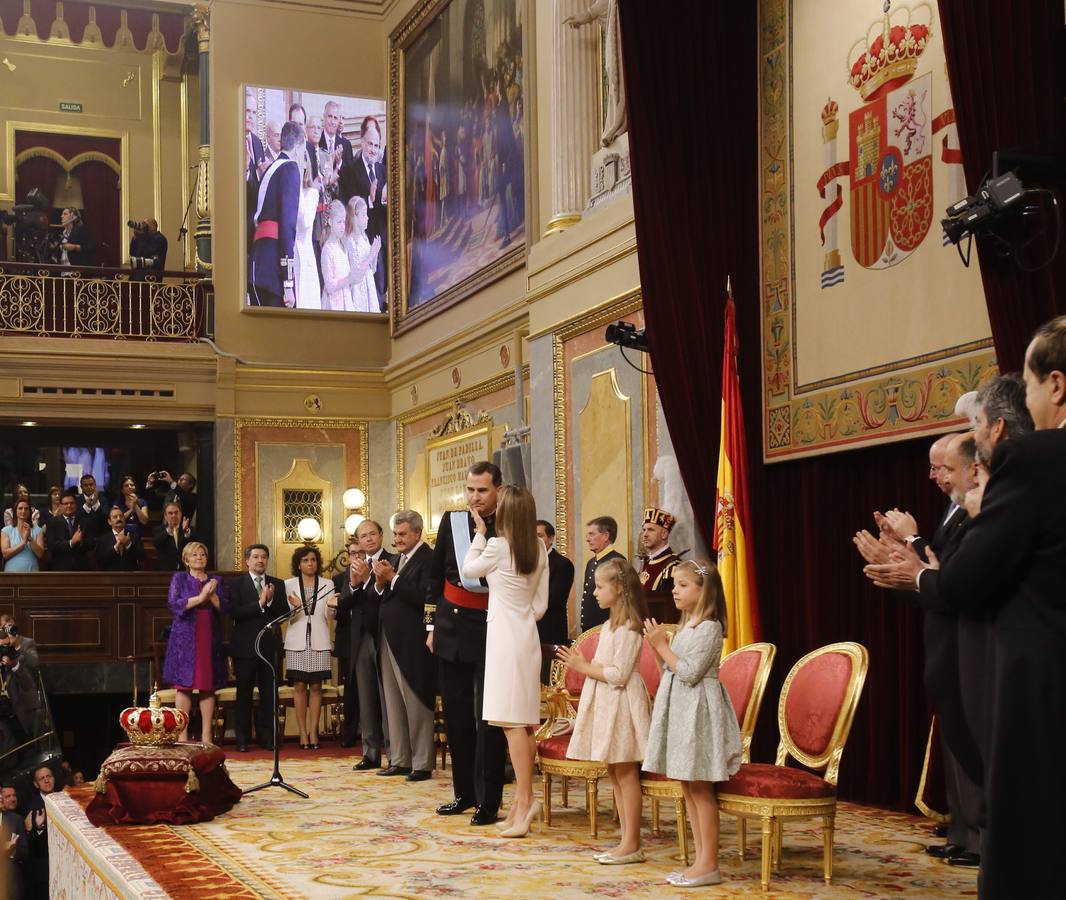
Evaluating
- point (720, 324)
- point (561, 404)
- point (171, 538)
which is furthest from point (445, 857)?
point (171, 538)

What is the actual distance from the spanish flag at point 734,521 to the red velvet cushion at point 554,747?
1.22m

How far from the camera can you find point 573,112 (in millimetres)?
9797

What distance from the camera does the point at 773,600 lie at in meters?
7.41

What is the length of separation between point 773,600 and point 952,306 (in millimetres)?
1862

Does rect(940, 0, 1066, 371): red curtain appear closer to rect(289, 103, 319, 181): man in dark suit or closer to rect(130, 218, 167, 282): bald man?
rect(289, 103, 319, 181): man in dark suit

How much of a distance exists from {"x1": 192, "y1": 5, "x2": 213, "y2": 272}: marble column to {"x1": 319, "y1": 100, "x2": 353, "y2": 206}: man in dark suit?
1.22 meters

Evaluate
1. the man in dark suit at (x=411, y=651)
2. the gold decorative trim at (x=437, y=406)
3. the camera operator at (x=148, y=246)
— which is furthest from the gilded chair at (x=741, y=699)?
the camera operator at (x=148, y=246)

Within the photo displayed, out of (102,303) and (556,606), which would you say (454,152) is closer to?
A: (102,303)

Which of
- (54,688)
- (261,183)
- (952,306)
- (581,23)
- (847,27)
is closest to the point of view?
(952,306)

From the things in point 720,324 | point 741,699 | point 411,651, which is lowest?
point 741,699

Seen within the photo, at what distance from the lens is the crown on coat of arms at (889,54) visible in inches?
264

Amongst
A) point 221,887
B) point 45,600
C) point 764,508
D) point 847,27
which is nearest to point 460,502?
point 45,600

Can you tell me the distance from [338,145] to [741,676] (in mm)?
10909

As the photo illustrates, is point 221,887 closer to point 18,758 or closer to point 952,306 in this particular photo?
point 952,306
